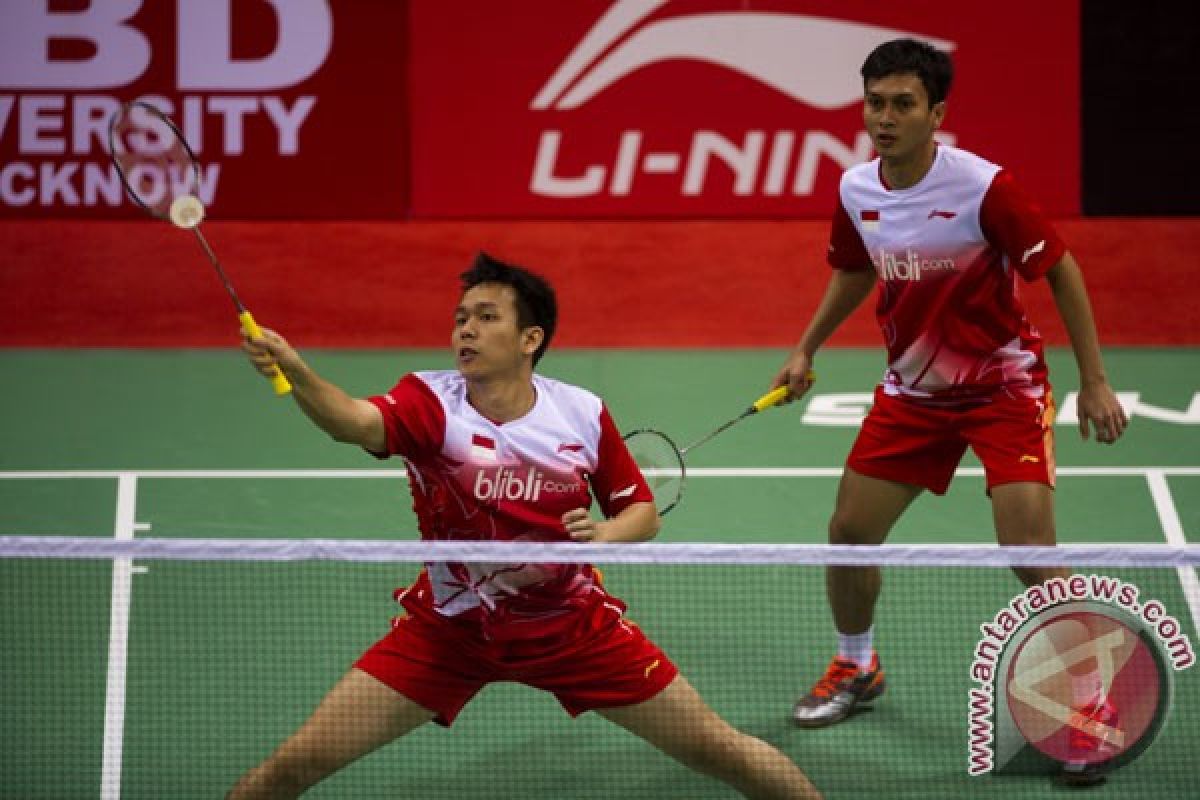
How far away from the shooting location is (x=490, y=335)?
494cm

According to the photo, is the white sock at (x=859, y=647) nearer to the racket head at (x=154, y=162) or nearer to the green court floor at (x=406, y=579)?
the green court floor at (x=406, y=579)

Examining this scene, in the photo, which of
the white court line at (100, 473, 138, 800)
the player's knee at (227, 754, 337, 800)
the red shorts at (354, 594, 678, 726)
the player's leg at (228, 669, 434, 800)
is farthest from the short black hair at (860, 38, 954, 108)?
the white court line at (100, 473, 138, 800)

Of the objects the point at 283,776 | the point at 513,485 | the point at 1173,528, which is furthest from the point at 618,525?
the point at 1173,528

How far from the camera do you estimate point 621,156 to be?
10.7m

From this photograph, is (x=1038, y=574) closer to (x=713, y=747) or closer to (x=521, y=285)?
(x=713, y=747)

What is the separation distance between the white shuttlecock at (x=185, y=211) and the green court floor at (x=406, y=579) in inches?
63.9

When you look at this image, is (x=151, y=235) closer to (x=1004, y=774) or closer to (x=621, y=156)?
(x=621, y=156)

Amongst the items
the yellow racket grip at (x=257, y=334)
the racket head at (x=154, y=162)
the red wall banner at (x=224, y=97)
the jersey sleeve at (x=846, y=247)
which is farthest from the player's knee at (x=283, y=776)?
the red wall banner at (x=224, y=97)

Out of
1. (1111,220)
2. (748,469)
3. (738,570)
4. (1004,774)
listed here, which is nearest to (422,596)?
(1004,774)

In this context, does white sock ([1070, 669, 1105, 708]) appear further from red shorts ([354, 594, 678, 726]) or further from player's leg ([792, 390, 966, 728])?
red shorts ([354, 594, 678, 726])

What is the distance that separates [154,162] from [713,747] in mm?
2211

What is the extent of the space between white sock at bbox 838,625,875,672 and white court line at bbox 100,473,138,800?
7.31 feet

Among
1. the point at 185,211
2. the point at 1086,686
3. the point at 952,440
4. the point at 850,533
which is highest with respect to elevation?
the point at 185,211

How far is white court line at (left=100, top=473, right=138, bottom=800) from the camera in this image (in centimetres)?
571
